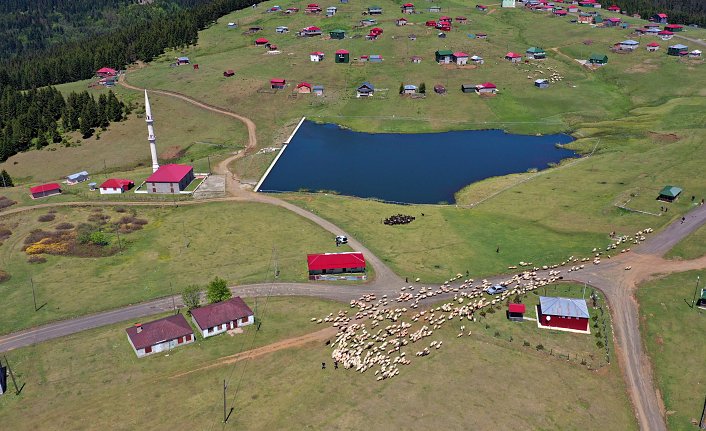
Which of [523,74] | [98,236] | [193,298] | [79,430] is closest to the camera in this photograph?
[79,430]

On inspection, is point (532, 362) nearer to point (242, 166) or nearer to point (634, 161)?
point (634, 161)

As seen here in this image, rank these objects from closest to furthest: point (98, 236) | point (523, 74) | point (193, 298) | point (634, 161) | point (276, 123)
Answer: point (193, 298)
point (98, 236)
point (634, 161)
point (276, 123)
point (523, 74)

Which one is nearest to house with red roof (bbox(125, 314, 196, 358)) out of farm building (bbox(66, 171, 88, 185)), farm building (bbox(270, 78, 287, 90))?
farm building (bbox(66, 171, 88, 185))

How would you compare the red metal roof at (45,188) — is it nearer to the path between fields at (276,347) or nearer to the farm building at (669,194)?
the path between fields at (276,347)

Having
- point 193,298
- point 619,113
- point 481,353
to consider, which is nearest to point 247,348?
point 193,298

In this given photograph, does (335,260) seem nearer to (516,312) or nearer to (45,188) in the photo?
(516,312)

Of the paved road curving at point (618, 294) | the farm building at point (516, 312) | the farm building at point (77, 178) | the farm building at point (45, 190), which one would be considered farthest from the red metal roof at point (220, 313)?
the farm building at point (77, 178)
